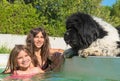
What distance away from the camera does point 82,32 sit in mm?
5645

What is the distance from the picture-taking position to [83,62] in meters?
5.63

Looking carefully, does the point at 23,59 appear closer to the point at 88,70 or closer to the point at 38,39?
the point at 38,39

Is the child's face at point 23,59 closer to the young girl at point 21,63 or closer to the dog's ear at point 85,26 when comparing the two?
the young girl at point 21,63

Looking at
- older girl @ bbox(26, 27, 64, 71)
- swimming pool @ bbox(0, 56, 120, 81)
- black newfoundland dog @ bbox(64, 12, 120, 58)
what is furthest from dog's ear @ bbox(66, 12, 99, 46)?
older girl @ bbox(26, 27, 64, 71)

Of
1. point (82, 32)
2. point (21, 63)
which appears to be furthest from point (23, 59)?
point (82, 32)

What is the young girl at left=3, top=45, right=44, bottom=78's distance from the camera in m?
5.75

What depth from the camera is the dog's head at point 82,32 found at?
18.4ft

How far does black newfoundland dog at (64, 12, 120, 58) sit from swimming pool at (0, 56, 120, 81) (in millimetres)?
165

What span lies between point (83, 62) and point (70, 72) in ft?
1.65

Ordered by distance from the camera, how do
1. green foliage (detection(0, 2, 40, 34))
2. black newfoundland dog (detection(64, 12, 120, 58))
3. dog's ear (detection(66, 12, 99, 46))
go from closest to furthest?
1. black newfoundland dog (detection(64, 12, 120, 58))
2. dog's ear (detection(66, 12, 99, 46))
3. green foliage (detection(0, 2, 40, 34))

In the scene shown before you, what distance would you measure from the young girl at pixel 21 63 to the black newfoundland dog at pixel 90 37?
2.20ft

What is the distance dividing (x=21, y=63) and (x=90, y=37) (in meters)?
1.09

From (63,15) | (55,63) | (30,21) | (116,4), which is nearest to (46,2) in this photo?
(63,15)

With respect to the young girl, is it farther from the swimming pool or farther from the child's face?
the swimming pool
